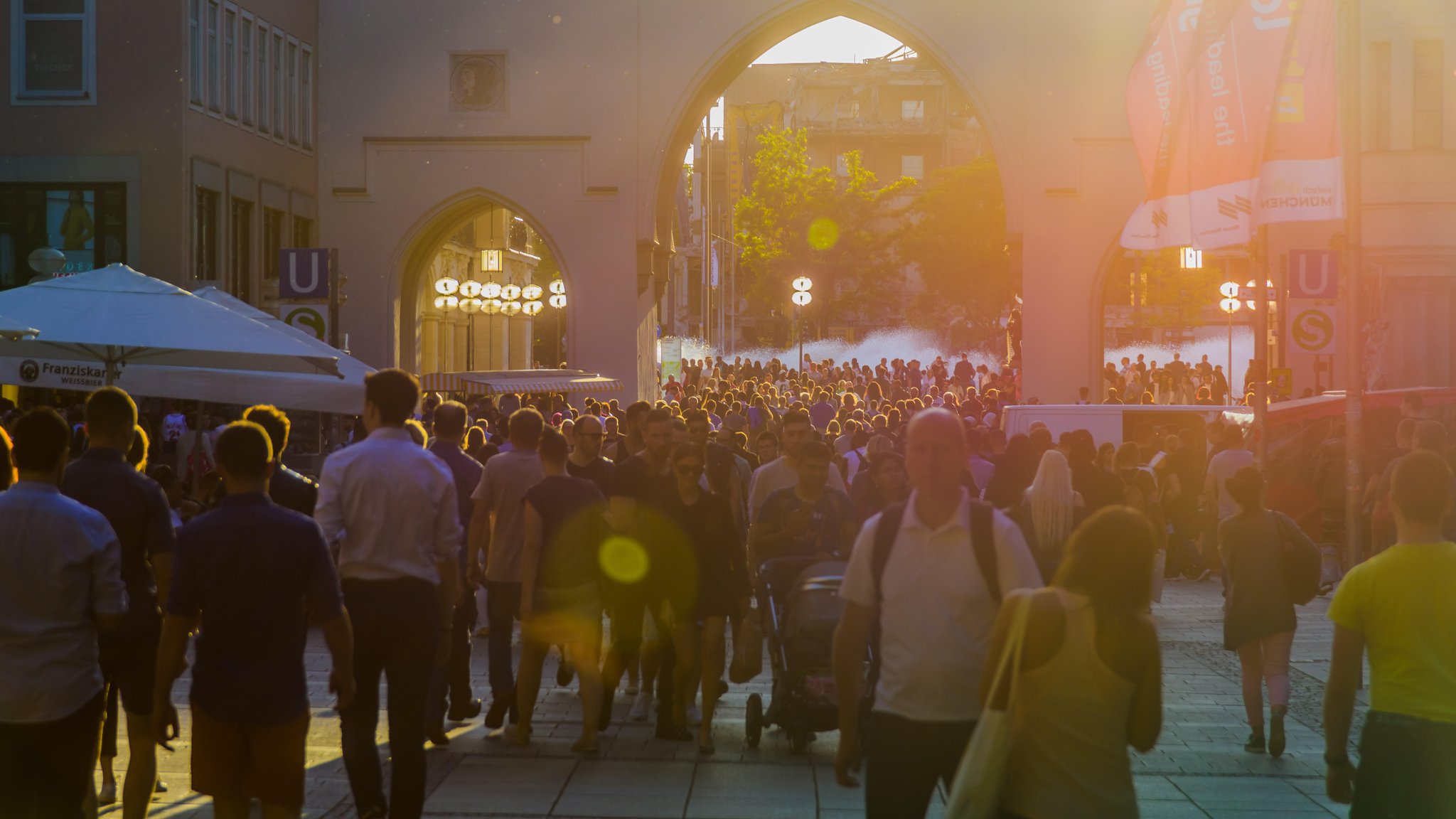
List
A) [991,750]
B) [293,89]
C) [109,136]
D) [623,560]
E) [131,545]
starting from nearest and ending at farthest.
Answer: [991,750] → [131,545] → [623,560] → [109,136] → [293,89]

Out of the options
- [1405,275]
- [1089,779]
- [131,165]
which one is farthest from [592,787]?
[1405,275]

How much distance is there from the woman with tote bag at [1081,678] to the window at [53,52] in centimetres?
2691

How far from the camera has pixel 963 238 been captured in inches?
2842

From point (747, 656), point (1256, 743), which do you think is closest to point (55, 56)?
point (747, 656)

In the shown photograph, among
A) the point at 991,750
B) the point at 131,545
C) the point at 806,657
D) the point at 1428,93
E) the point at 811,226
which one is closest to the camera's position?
the point at 991,750

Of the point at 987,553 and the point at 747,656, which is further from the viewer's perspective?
the point at 747,656

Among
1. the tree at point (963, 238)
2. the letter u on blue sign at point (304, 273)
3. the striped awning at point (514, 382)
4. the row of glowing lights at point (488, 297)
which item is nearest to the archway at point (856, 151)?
the tree at point (963, 238)

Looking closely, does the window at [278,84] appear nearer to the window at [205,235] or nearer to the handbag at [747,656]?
the window at [205,235]

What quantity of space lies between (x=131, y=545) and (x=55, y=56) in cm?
2378

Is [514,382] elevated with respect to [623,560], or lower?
elevated

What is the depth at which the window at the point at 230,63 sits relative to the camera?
30.4 meters

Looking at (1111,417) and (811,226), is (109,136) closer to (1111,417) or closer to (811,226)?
(1111,417)

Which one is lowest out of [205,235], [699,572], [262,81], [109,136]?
[699,572]

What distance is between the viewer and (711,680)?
9.89m
